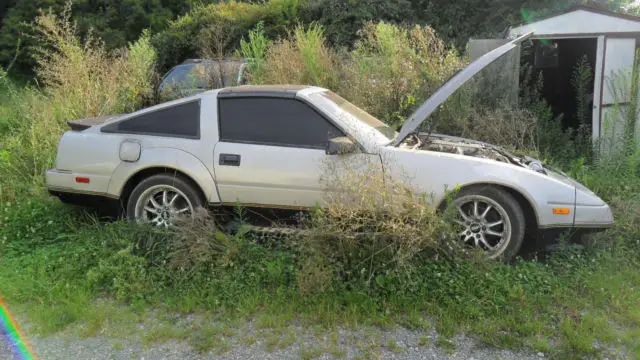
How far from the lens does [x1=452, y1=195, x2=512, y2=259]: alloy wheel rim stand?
→ 4.57 meters

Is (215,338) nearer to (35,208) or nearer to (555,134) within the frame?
(35,208)

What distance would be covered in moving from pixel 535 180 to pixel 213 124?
294cm

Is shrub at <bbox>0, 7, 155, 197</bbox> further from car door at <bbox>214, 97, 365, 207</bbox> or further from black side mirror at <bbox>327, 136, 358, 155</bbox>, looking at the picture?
black side mirror at <bbox>327, 136, 358, 155</bbox>

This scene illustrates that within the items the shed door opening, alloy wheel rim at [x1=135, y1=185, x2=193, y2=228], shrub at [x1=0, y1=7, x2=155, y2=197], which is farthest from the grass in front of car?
the shed door opening

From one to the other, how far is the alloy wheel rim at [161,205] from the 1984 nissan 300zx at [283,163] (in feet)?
0.03

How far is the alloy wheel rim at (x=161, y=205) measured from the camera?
507cm

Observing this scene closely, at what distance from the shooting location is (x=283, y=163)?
193 inches

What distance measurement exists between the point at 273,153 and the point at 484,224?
1.96 m

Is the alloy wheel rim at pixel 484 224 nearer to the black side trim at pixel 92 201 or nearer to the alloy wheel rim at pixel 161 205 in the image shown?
the alloy wheel rim at pixel 161 205

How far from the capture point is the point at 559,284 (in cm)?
422

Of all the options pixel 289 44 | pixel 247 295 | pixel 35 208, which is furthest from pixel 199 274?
pixel 289 44

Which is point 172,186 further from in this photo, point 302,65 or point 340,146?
point 302,65

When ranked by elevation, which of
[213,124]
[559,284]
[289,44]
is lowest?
[559,284]

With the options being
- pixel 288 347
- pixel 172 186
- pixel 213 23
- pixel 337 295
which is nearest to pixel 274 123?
pixel 172 186
